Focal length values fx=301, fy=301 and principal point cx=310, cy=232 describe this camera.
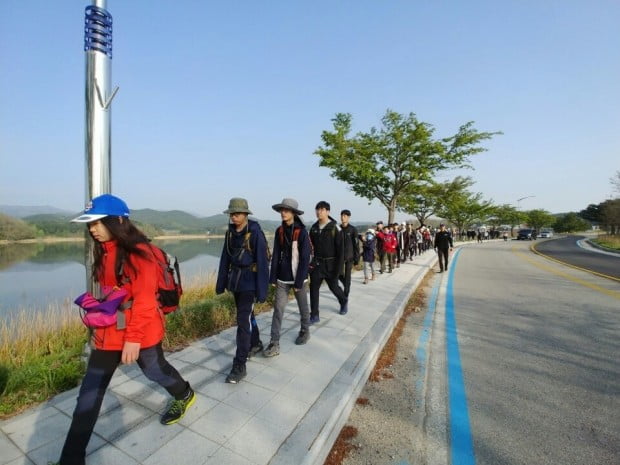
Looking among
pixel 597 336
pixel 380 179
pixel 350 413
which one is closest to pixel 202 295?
pixel 350 413

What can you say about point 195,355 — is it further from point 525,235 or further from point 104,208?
point 525,235

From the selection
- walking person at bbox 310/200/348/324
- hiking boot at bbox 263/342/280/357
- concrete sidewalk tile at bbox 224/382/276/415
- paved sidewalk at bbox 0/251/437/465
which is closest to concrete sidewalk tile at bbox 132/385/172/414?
paved sidewalk at bbox 0/251/437/465

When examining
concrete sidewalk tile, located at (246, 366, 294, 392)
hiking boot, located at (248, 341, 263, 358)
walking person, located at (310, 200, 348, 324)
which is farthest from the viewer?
walking person, located at (310, 200, 348, 324)

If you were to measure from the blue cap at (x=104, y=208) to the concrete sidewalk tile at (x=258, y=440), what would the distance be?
69.5 inches

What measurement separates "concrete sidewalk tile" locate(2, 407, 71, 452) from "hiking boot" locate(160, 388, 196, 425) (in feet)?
2.33

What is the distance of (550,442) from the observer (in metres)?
2.30

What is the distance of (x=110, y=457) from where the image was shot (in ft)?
6.56

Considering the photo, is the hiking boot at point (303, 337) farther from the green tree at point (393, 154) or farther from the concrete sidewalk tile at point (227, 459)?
the green tree at point (393, 154)

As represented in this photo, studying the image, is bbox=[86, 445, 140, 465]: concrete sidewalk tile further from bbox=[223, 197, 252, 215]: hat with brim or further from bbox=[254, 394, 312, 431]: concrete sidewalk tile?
bbox=[223, 197, 252, 215]: hat with brim

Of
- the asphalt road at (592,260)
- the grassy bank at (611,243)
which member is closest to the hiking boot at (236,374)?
the asphalt road at (592,260)

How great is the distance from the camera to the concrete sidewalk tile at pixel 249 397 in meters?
2.61

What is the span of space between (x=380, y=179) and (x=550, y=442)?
14.1 m

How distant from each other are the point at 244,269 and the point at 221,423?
139 cm

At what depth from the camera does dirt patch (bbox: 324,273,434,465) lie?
223cm
